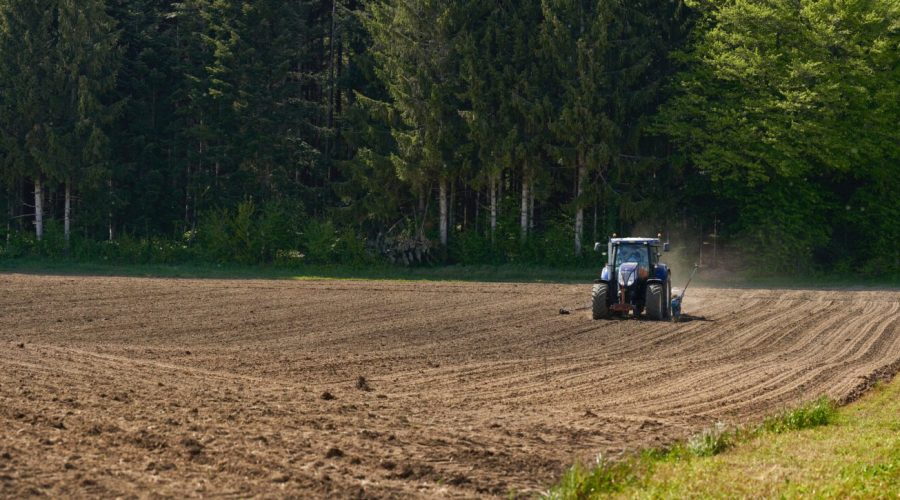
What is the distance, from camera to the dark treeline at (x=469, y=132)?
42.5m

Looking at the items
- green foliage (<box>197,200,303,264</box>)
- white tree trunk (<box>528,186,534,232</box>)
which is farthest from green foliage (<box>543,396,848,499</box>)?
green foliage (<box>197,200,303,264</box>)

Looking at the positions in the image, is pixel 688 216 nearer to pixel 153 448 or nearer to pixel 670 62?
pixel 670 62

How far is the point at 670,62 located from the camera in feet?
152

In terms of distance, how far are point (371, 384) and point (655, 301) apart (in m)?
11.9

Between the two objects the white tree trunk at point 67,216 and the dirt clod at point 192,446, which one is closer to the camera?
the dirt clod at point 192,446

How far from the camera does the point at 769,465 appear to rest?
10.5 metres

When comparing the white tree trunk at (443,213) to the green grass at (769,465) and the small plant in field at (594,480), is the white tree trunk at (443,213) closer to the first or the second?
the green grass at (769,465)

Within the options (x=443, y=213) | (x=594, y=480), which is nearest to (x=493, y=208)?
(x=443, y=213)

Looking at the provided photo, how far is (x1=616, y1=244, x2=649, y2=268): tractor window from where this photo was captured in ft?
89.4

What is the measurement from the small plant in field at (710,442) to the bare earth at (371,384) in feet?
1.51

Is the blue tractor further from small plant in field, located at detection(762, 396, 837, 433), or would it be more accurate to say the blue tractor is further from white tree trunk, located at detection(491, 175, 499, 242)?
white tree trunk, located at detection(491, 175, 499, 242)

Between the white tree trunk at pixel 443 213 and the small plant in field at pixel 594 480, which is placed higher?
the white tree trunk at pixel 443 213

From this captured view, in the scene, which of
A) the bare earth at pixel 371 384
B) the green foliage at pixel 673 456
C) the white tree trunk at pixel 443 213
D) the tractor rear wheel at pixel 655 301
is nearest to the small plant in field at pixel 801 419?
the green foliage at pixel 673 456

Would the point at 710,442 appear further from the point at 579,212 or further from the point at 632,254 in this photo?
the point at 579,212
